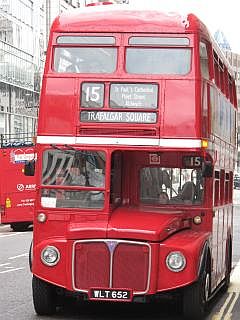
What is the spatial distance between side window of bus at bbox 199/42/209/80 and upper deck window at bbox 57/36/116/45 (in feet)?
3.83

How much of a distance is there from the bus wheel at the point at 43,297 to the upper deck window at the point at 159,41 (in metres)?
3.32

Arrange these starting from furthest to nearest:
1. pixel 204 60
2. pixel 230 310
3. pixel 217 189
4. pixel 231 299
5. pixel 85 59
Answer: pixel 231 299 < pixel 217 189 < pixel 230 310 < pixel 204 60 < pixel 85 59

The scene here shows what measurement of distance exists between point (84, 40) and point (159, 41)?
986mm

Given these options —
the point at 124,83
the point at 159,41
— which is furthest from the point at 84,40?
the point at 159,41

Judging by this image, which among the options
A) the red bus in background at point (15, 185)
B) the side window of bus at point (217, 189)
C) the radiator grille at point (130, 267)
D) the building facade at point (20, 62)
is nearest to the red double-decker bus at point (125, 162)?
the radiator grille at point (130, 267)

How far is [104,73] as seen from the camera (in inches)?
413

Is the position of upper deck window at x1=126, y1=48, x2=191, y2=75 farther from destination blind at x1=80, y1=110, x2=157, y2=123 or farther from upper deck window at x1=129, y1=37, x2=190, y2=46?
destination blind at x1=80, y1=110, x2=157, y2=123

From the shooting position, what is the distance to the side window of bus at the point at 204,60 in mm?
10705

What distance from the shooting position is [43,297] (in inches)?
411

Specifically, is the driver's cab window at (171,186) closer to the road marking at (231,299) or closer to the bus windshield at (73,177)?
the bus windshield at (73,177)

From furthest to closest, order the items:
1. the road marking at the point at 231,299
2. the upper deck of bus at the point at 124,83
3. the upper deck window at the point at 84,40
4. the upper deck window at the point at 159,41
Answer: the road marking at the point at 231,299 → the upper deck window at the point at 84,40 → the upper deck window at the point at 159,41 → the upper deck of bus at the point at 124,83

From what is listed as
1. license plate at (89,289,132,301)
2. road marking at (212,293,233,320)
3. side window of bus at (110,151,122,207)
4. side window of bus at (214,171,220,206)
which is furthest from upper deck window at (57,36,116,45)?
road marking at (212,293,233,320)

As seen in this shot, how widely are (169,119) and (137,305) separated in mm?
2969

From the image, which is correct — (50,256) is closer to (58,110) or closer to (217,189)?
(58,110)
